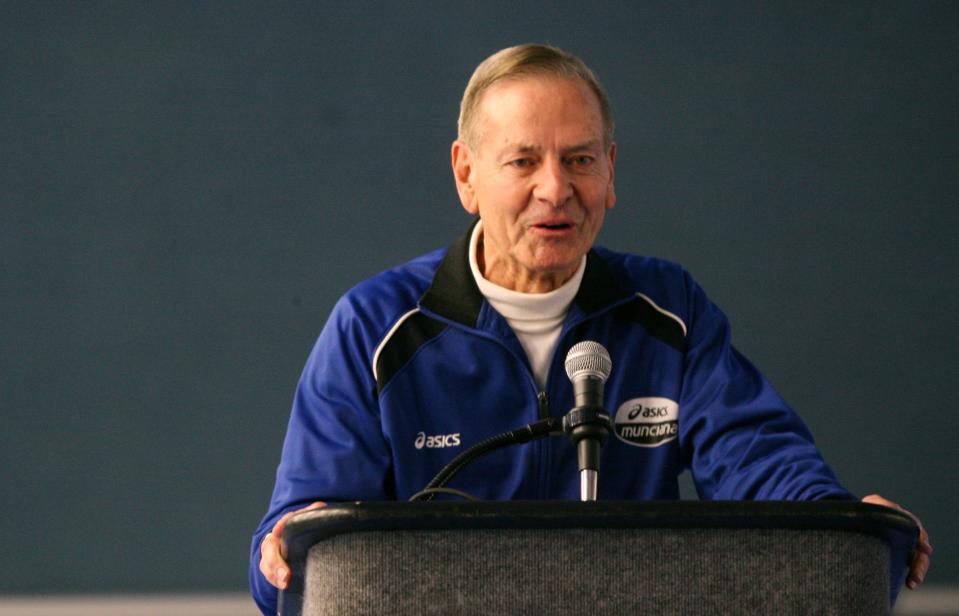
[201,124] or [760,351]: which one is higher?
[201,124]

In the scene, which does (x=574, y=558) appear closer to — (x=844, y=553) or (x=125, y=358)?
(x=844, y=553)

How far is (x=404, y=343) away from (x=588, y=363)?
1.78 ft

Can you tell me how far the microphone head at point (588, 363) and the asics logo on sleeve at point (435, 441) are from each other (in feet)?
1.51

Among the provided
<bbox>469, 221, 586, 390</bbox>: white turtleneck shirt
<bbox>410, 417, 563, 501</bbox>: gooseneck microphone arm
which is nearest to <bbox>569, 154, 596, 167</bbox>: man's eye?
<bbox>469, 221, 586, 390</bbox>: white turtleneck shirt

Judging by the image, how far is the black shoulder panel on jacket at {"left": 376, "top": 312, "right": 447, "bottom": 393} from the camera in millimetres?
1834

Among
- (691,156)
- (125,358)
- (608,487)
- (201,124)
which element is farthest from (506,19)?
(608,487)

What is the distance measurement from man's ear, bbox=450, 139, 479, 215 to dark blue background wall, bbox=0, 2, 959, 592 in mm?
1185

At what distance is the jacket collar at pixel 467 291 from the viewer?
190 centimetres

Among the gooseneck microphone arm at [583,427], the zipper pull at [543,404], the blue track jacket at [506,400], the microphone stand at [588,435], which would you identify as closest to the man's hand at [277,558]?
the gooseneck microphone arm at [583,427]

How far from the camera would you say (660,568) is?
0.99m

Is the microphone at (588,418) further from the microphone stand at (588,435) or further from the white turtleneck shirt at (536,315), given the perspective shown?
the white turtleneck shirt at (536,315)

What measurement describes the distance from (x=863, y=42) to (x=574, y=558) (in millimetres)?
2640

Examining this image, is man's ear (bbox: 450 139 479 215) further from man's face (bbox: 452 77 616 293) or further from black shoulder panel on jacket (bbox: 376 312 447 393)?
black shoulder panel on jacket (bbox: 376 312 447 393)

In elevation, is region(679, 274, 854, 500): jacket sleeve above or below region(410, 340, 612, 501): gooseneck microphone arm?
below
